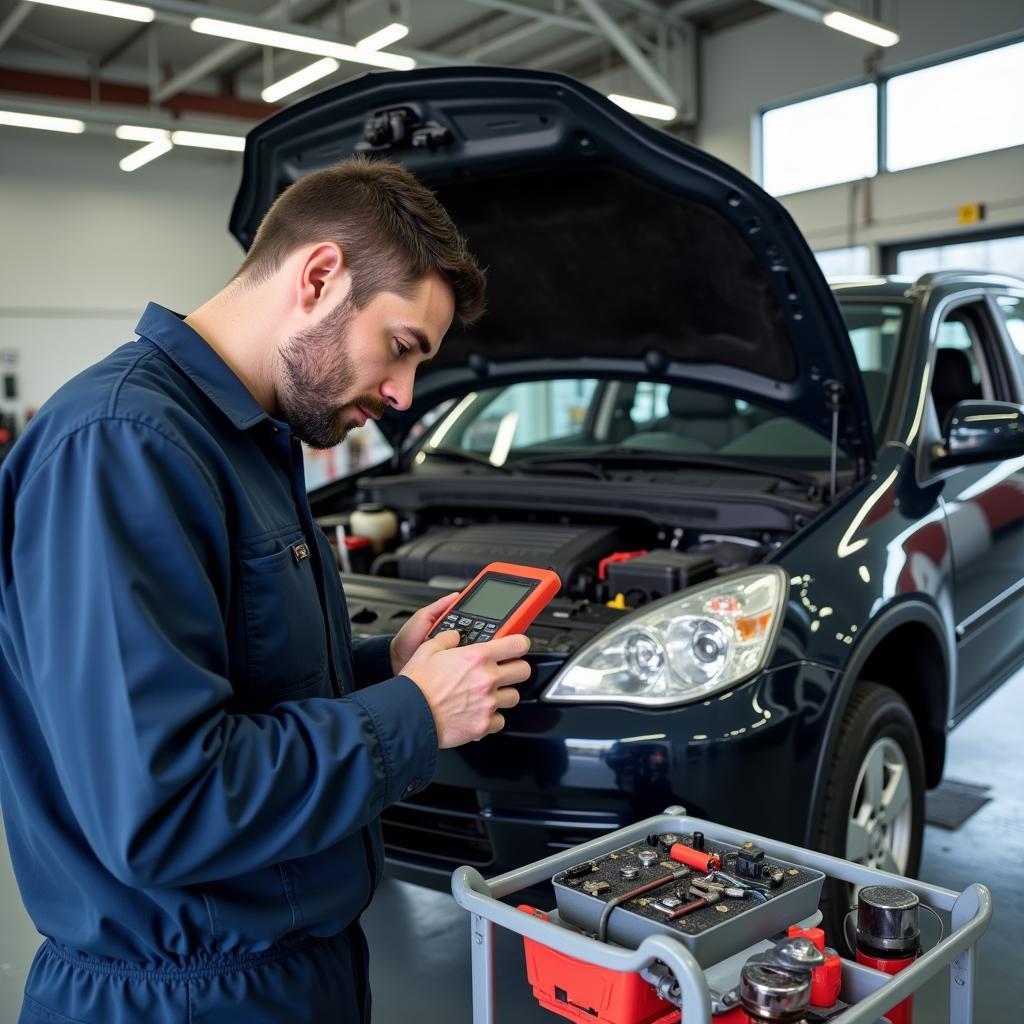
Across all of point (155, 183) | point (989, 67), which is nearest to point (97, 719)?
point (989, 67)

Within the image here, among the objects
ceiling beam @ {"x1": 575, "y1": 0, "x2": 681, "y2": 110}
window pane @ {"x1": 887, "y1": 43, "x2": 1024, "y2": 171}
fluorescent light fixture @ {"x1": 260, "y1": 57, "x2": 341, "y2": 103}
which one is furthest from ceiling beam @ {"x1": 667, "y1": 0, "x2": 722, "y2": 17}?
fluorescent light fixture @ {"x1": 260, "y1": 57, "x2": 341, "y2": 103}

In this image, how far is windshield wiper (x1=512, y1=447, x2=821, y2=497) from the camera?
2475mm

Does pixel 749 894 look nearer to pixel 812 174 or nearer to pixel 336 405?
pixel 336 405

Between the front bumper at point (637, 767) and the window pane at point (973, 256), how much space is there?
279 inches

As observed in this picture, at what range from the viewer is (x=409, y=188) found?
47.6 inches

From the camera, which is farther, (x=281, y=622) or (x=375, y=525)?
(x=375, y=525)

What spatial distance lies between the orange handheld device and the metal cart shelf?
11.4 inches

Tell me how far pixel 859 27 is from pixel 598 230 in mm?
5538

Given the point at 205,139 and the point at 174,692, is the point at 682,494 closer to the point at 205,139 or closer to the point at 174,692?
the point at 174,692

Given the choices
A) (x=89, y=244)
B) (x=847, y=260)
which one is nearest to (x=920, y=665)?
(x=847, y=260)

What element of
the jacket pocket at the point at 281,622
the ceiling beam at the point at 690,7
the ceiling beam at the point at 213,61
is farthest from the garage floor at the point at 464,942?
the ceiling beam at the point at 213,61

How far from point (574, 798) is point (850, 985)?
26.4 inches

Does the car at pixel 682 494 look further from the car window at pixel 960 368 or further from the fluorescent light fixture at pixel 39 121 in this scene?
the fluorescent light fixture at pixel 39 121

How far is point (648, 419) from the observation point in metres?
3.14
